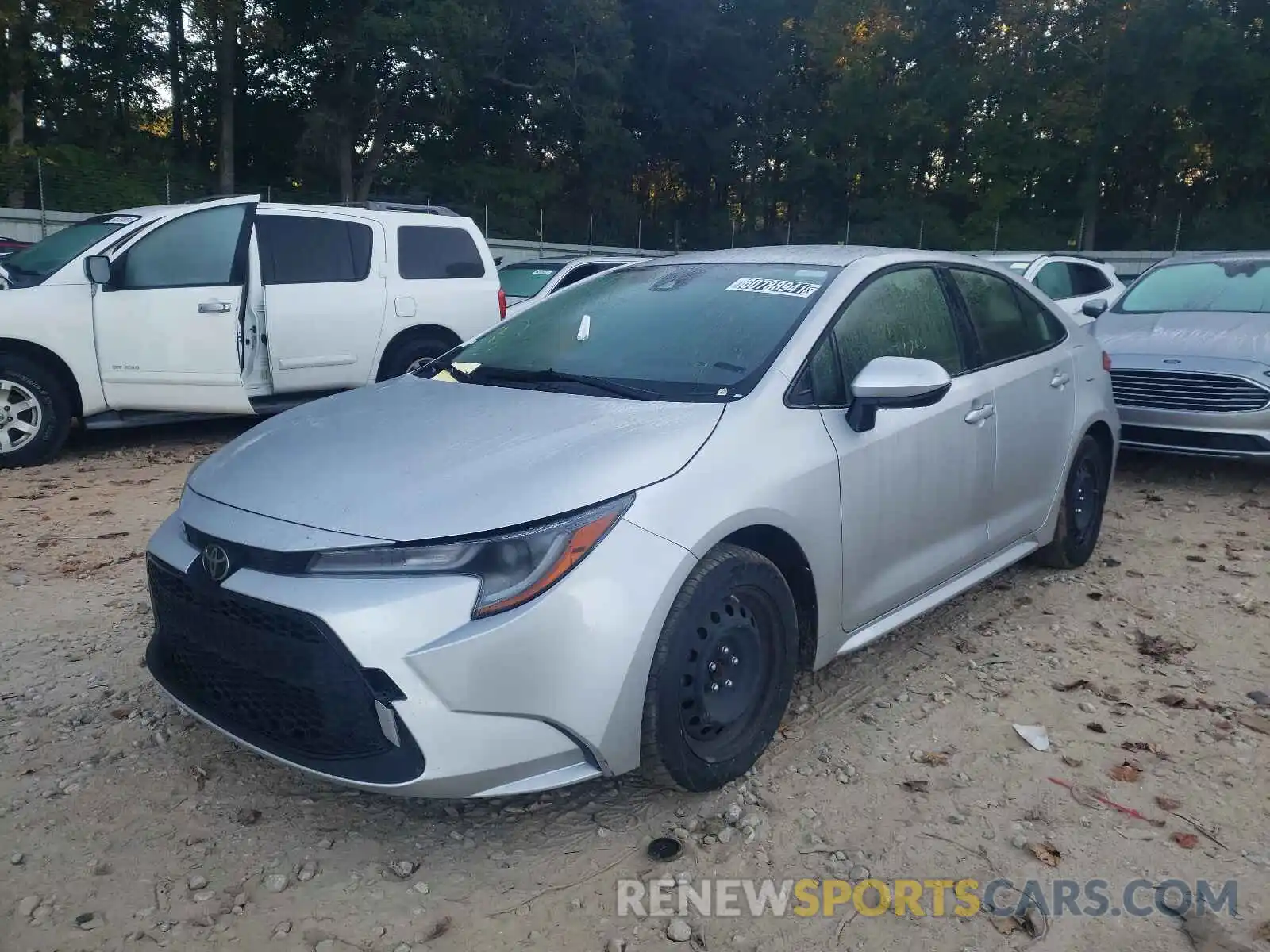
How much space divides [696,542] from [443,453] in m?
0.74

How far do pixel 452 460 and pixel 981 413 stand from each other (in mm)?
2164

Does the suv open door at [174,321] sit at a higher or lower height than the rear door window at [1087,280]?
lower

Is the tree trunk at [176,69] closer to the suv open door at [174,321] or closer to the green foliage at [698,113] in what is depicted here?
the green foliage at [698,113]

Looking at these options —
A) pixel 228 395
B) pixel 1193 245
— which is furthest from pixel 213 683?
pixel 1193 245

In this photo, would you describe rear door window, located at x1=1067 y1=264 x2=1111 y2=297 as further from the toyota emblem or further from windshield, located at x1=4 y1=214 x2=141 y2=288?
the toyota emblem

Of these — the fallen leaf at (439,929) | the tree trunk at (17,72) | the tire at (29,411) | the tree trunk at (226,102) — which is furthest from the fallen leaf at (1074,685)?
the tree trunk at (226,102)

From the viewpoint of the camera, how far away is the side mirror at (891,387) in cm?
315

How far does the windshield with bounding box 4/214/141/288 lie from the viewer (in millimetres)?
6840

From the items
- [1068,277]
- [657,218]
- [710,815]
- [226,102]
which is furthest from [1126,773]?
[657,218]

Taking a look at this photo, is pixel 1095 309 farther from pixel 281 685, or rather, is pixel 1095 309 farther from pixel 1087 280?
pixel 281 685

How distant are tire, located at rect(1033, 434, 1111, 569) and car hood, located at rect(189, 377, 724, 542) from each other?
2.52 metres

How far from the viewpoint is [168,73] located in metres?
Result: 26.6

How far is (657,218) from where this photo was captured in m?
36.7

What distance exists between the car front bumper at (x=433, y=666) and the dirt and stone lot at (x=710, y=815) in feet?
1.06
